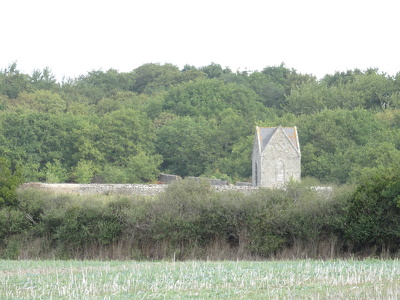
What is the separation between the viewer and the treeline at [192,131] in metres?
57.1

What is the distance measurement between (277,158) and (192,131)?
56.6ft

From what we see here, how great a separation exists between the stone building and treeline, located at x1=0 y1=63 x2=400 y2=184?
13.9 feet

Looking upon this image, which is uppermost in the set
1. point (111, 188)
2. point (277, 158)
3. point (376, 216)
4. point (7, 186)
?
point (277, 158)

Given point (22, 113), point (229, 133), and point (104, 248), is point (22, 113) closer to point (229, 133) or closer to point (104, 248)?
point (229, 133)

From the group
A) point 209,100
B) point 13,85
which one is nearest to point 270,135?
point 209,100

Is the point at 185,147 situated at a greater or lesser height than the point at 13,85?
lesser

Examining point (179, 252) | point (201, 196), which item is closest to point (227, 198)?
point (201, 196)

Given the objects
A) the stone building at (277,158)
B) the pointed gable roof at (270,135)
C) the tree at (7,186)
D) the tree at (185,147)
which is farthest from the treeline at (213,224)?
the tree at (185,147)

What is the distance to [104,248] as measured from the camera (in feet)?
93.6

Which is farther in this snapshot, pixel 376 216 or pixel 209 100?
pixel 209 100

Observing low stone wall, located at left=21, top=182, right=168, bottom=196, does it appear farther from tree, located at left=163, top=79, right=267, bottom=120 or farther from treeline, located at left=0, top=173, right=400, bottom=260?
tree, located at left=163, top=79, right=267, bottom=120

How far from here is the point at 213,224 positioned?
2862 cm

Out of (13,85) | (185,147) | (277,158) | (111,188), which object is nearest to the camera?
(111,188)

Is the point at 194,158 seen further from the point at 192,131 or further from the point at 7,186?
the point at 7,186
